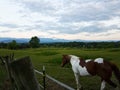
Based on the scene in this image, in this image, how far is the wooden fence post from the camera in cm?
294

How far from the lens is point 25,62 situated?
2938 millimetres

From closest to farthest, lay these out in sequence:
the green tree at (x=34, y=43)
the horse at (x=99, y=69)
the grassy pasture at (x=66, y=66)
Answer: the horse at (x=99, y=69)
the grassy pasture at (x=66, y=66)
the green tree at (x=34, y=43)

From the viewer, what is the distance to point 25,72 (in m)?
2.96

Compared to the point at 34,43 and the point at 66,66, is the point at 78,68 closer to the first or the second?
the point at 66,66

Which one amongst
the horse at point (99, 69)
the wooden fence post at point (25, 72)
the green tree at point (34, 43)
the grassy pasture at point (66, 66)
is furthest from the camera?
the green tree at point (34, 43)

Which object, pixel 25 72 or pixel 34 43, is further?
pixel 34 43

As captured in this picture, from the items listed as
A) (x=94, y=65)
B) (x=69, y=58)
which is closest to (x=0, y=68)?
(x=69, y=58)

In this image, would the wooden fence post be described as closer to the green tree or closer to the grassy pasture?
the grassy pasture

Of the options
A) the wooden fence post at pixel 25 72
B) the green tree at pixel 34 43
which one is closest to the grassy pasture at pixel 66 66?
the wooden fence post at pixel 25 72

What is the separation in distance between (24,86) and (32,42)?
113 meters

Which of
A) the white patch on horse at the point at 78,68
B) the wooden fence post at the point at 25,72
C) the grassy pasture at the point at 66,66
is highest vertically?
the wooden fence post at the point at 25,72

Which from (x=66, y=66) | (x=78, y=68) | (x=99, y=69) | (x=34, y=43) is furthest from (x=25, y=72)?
(x=34, y=43)

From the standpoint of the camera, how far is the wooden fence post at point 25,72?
9.65 ft

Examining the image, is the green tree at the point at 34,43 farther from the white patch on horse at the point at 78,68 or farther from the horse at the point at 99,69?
the horse at the point at 99,69
